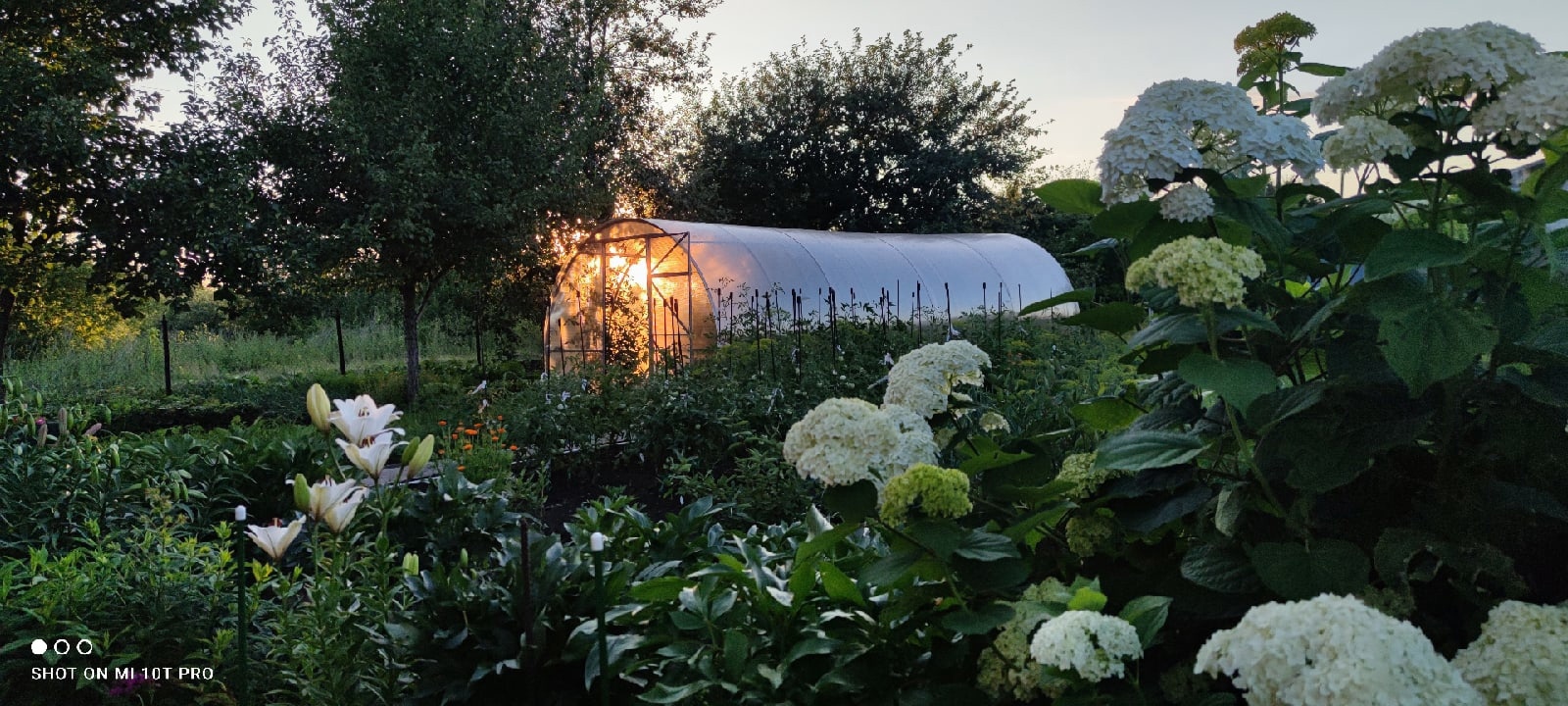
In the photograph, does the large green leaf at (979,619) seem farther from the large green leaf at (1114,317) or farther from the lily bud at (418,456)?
the lily bud at (418,456)

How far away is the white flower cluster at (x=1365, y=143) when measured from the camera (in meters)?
1.16

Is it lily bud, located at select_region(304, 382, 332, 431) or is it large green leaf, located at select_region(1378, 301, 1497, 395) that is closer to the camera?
large green leaf, located at select_region(1378, 301, 1497, 395)

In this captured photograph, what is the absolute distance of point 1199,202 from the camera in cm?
126

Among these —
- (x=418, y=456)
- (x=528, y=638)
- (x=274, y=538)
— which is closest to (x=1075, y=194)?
(x=528, y=638)

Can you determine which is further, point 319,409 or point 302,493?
point 319,409

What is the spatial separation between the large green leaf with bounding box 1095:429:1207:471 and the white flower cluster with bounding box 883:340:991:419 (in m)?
0.30

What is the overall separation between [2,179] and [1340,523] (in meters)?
10.8

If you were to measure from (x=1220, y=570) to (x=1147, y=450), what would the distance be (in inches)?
6.8

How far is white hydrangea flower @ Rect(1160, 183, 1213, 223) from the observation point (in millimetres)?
1257

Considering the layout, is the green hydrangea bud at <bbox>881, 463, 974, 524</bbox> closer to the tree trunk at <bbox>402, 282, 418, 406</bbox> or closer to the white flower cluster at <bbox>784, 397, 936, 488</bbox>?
the white flower cluster at <bbox>784, 397, 936, 488</bbox>

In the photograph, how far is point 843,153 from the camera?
1884 cm

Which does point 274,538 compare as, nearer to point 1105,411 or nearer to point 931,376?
point 931,376

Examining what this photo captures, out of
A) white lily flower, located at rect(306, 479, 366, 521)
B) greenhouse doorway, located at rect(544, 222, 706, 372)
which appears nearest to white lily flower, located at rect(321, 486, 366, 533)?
white lily flower, located at rect(306, 479, 366, 521)

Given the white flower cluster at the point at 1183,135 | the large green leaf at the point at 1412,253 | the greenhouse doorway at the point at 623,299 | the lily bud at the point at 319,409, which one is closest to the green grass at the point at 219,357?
the greenhouse doorway at the point at 623,299
